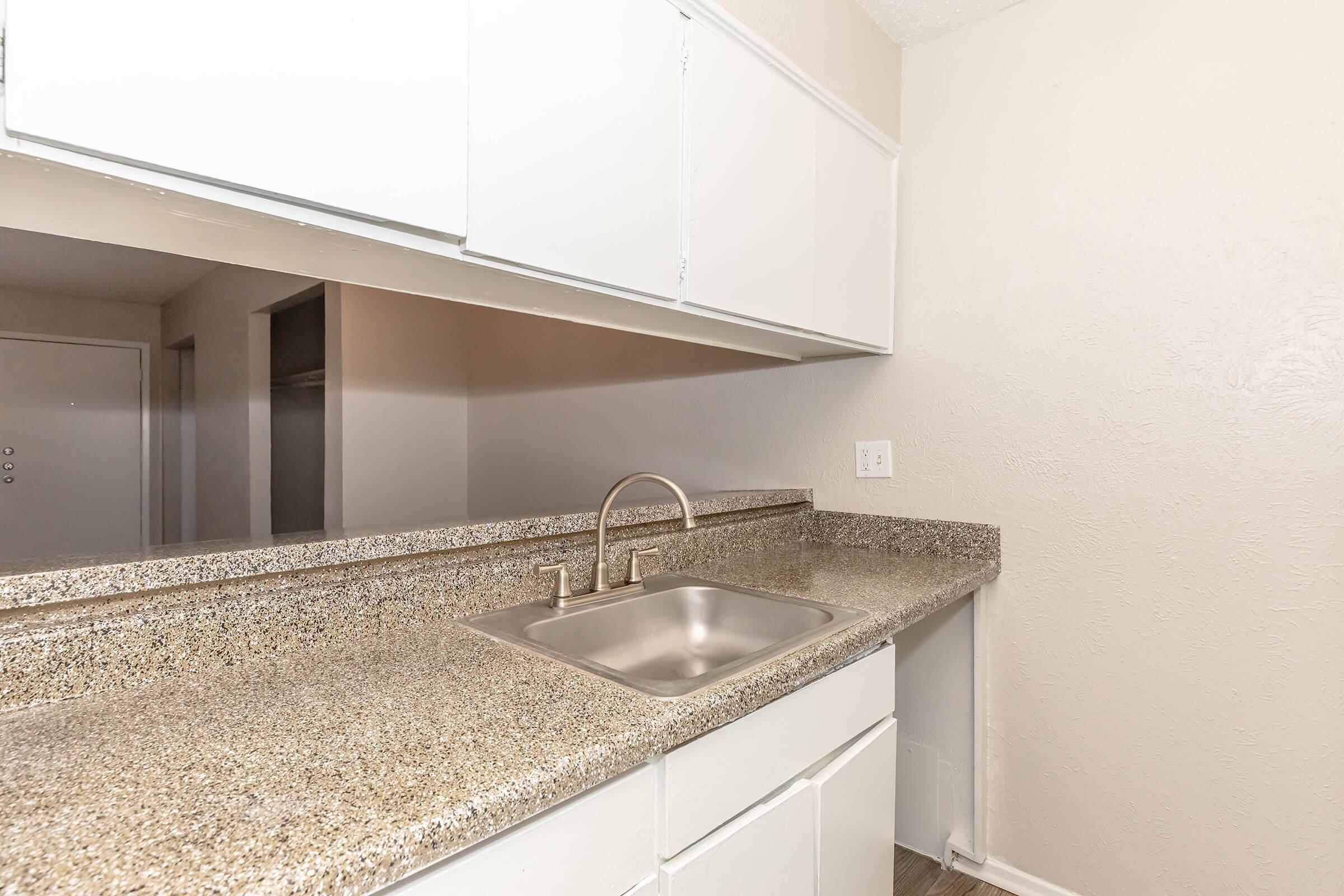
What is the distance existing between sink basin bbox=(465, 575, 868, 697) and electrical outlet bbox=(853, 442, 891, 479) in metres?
0.70

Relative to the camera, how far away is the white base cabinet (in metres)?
0.67

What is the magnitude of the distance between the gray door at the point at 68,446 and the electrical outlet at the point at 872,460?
14.4ft

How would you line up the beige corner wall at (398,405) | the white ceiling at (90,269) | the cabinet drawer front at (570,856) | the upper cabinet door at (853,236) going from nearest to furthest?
the cabinet drawer front at (570,856), the upper cabinet door at (853,236), the beige corner wall at (398,405), the white ceiling at (90,269)

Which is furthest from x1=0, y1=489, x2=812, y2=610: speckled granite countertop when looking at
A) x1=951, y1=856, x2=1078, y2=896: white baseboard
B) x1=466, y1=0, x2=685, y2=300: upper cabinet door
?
x1=951, y1=856, x2=1078, y2=896: white baseboard

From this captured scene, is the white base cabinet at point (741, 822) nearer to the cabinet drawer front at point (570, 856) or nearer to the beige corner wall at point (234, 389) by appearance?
the cabinet drawer front at point (570, 856)

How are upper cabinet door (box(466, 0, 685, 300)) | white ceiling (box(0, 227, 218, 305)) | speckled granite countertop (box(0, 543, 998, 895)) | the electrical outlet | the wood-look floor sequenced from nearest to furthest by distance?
speckled granite countertop (box(0, 543, 998, 895)), upper cabinet door (box(466, 0, 685, 300)), the wood-look floor, the electrical outlet, white ceiling (box(0, 227, 218, 305))

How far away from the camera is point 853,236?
1.69m

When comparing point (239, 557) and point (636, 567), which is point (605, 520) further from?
point (239, 557)

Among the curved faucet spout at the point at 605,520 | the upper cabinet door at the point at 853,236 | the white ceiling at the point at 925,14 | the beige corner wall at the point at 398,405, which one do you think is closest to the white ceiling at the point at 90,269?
the beige corner wall at the point at 398,405

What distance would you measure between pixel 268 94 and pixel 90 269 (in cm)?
392

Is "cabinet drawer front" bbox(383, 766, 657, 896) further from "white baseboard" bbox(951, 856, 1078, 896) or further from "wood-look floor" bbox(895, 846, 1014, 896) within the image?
"white baseboard" bbox(951, 856, 1078, 896)

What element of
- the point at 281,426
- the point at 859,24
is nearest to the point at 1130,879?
the point at 859,24

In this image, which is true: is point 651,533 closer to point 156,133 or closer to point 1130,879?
point 156,133

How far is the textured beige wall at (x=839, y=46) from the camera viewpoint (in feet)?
4.50
